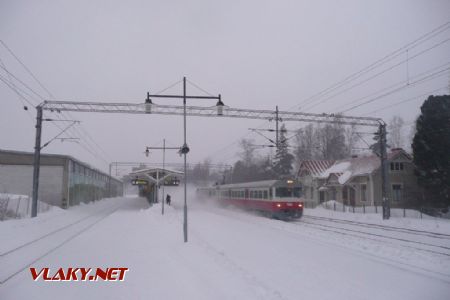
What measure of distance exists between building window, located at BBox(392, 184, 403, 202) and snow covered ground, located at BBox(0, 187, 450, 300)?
20000mm

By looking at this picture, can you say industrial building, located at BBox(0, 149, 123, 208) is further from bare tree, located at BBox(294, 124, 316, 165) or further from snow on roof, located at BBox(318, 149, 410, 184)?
bare tree, located at BBox(294, 124, 316, 165)

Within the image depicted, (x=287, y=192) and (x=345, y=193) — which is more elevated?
(x=287, y=192)

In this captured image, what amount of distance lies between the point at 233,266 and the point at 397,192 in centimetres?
2913

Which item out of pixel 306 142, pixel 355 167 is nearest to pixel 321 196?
pixel 355 167

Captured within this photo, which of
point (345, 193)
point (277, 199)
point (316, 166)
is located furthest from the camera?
point (316, 166)

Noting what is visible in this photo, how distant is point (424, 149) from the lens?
29.2m

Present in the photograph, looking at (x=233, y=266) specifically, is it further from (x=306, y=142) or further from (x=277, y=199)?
(x=306, y=142)

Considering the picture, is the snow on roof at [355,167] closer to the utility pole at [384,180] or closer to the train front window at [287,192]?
the utility pole at [384,180]

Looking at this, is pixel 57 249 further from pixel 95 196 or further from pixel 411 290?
pixel 95 196

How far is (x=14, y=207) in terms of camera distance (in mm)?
23438

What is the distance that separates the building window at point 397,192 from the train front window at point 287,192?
13.0m

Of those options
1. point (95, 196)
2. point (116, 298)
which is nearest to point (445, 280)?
point (116, 298)

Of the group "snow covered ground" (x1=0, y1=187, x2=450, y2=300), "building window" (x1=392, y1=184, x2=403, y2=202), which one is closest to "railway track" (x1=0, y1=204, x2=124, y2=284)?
"snow covered ground" (x1=0, y1=187, x2=450, y2=300)

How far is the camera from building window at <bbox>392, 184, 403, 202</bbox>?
111ft
